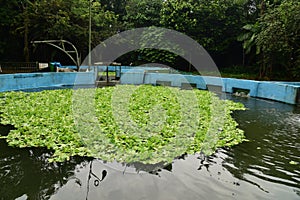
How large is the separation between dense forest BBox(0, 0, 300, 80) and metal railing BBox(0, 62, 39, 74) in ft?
5.41

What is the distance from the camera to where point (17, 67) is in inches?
601

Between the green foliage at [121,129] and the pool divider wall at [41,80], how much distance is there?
263 cm

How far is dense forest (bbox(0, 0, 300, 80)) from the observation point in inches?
523

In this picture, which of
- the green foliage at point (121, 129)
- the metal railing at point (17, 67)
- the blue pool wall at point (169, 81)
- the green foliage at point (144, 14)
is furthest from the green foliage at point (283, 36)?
the metal railing at point (17, 67)

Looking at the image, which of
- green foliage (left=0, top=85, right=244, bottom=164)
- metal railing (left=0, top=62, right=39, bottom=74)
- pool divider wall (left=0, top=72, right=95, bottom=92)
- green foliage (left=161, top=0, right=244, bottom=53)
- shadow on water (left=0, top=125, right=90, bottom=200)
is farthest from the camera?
green foliage (left=161, top=0, right=244, bottom=53)

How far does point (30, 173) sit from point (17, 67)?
45.5ft

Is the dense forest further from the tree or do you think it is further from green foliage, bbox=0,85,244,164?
green foliage, bbox=0,85,244,164

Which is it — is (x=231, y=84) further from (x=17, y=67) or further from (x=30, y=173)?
(x=17, y=67)

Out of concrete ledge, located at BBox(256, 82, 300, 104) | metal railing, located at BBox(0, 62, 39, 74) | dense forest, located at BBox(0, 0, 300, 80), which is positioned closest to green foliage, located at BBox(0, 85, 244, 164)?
concrete ledge, located at BBox(256, 82, 300, 104)

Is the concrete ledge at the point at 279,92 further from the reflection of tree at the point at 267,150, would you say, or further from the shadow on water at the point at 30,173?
the shadow on water at the point at 30,173

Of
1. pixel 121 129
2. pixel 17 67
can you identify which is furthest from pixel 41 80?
pixel 121 129

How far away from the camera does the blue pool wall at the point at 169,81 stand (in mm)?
9383

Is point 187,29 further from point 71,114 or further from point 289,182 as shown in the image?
point 289,182

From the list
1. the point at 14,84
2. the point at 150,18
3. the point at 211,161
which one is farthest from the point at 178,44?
the point at 211,161
